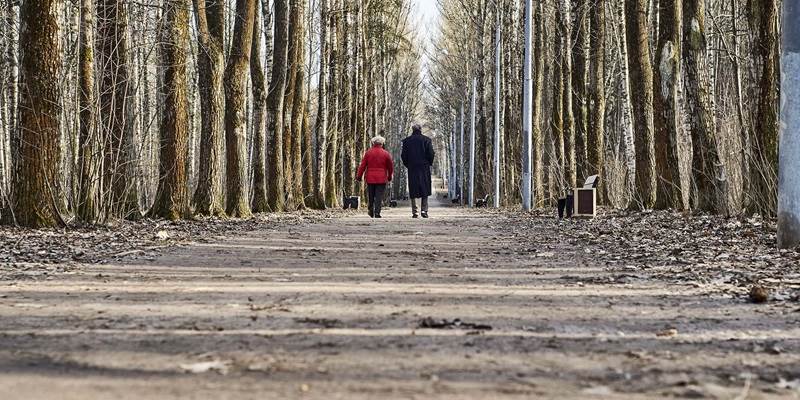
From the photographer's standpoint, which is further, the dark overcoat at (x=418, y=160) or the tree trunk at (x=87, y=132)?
the dark overcoat at (x=418, y=160)

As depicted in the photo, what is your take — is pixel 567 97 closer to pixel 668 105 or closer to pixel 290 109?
pixel 290 109

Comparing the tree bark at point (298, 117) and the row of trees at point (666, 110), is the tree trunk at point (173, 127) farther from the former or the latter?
the tree bark at point (298, 117)

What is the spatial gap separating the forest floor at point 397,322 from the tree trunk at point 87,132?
9.45 feet

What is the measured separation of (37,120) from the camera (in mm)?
13367

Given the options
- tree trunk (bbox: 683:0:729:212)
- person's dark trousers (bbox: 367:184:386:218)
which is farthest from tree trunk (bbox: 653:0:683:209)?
person's dark trousers (bbox: 367:184:386:218)

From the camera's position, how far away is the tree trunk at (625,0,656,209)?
66.2ft

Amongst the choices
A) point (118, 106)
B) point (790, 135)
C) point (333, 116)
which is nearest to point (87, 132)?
point (118, 106)

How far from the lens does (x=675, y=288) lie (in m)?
7.61

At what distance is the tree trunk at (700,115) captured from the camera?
54.9 ft

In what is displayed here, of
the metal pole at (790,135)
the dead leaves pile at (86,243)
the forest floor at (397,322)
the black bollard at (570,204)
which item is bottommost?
the forest floor at (397,322)

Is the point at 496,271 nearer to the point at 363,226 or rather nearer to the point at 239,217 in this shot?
the point at 363,226

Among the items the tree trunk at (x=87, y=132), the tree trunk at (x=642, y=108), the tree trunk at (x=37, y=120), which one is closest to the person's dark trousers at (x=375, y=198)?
the tree trunk at (x=642, y=108)

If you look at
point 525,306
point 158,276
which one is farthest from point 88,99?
point 525,306

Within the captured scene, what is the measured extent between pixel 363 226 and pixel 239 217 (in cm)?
334
